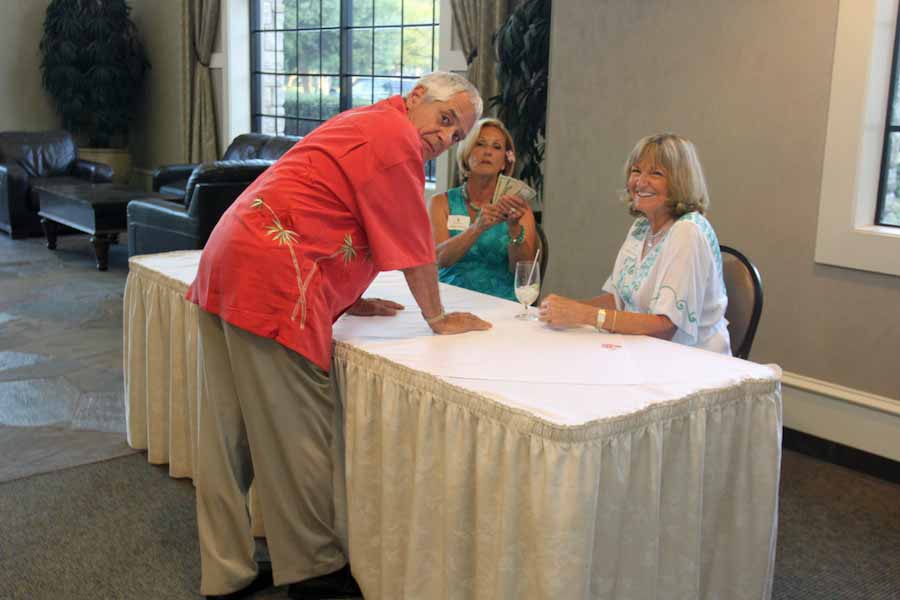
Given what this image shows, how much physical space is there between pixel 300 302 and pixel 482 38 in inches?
157

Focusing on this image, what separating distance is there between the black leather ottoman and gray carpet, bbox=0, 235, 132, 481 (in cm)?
25

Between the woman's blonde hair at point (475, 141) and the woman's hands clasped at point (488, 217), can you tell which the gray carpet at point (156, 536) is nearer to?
the woman's hands clasped at point (488, 217)

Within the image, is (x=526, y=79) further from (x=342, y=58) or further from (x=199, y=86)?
(x=199, y=86)

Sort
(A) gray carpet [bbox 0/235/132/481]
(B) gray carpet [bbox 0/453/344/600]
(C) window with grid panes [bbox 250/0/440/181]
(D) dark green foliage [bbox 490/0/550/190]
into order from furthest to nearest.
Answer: (C) window with grid panes [bbox 250/0/440/181] → (D) dark green foliage [bbox 490/0/550/190] → (A) gray carpet [bbox 0/235/132/481] → (B) gray carpet [bbox 0/453/344/600]

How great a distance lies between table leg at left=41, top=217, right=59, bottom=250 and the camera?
8.20m

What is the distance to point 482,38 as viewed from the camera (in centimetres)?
593

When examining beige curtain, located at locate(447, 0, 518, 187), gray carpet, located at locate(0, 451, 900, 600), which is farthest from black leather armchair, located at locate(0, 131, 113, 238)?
gray carpet, located at locate(0, 451, 900, 600)

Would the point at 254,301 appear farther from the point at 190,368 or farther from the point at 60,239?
the point at 60,239

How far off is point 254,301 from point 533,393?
0.74 m

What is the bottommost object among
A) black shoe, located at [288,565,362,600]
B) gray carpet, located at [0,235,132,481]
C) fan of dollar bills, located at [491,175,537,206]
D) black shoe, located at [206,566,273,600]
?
gray carpet, located at [0,235,132,481]

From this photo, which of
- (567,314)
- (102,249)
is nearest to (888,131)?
(567,314)

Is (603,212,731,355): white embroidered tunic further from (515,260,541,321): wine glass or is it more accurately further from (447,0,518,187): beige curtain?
(447,0,518,187): beige curtain

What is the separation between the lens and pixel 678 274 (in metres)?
2.55

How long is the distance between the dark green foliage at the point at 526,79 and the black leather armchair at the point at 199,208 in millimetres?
1783
